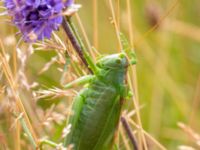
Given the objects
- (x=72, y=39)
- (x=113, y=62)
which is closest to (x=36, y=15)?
(x=72, y=39)

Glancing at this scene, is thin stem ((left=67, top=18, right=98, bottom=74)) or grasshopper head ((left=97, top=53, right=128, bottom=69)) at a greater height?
thin stem ((left=67, top=18, right=98, bottom=74))

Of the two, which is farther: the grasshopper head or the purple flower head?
the grasshopper head

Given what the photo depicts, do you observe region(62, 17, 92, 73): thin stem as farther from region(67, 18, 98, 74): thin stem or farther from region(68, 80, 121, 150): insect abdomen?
region(68, 80, 121, 150): insect abdomen

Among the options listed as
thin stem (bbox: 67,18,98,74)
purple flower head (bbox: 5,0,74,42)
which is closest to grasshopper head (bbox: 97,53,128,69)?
thin stem (bbox: 67,18,98,74)

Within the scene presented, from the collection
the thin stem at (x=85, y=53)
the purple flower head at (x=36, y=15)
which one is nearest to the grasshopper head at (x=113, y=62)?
the thin stem at (x=85, y=53)

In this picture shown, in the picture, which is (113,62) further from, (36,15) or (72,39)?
(36,15)
